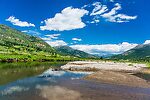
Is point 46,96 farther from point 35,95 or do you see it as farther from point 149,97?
point 149,97

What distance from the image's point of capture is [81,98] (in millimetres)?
41844

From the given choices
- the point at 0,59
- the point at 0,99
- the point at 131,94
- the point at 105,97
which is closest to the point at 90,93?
the point at 105,97

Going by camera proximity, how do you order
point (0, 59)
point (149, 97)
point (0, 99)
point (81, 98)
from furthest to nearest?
point (0, 59) < point (149, 97) < point (81, 98) < point (0, 99)

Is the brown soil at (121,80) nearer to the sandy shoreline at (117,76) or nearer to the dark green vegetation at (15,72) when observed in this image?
the sandy shoreline at (117,76)

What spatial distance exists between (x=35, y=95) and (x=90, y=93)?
10985 mm

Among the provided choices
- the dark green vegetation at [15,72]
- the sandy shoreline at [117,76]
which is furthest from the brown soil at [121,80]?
the dark green vegetation at [15,72]

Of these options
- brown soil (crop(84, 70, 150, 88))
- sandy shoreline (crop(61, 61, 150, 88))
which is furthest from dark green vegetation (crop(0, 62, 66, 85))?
brown soil (crop(84, 70, 150, 88))

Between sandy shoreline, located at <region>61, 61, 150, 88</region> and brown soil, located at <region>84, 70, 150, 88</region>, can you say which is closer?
brown soil, located at <region>84, 70, 150, 88</region>

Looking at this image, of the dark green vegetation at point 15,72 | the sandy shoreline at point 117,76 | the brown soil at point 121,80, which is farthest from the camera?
the dark green vegetation at point 15,72

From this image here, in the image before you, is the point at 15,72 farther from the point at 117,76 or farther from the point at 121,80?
the point at 121,80

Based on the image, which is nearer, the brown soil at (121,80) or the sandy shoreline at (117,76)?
the brown soil at (121,80)

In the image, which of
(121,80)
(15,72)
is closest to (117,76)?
(121,80)

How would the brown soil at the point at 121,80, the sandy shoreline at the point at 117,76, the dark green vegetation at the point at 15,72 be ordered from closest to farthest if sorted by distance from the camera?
the brown soil at the point at 121,80 < the sandy shoreline at the point at 117,76 < the dark green vegetation at the point at 15,72

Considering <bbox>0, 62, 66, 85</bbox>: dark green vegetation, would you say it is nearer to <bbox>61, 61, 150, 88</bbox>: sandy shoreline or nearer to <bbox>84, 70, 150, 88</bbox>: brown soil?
<bbox>61, 61, 150, 88</bbox>: sandy shoreline
